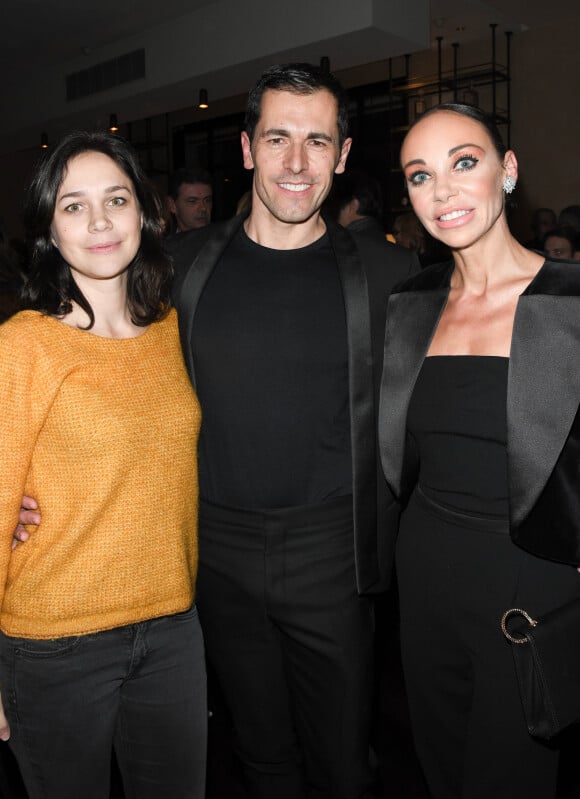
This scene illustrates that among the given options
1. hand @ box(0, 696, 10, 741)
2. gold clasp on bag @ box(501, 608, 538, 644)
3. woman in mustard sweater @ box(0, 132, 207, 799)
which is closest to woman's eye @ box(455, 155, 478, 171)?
woman in mustard sweater @ box(0, 132, 207, 799)

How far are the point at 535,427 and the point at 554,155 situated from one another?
7.92 metres

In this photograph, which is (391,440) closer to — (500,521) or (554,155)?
(500,521)

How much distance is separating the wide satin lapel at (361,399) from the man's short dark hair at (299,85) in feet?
1.58

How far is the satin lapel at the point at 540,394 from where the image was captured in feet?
5.34

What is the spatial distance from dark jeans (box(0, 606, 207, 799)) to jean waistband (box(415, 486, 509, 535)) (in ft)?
1.87

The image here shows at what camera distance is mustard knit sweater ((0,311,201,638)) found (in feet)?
4.96

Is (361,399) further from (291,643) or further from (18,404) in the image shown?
(18,404)

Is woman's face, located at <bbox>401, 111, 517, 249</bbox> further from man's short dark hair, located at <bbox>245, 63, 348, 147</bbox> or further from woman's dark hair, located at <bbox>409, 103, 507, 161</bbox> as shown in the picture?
man's short dark hair, located at <bbox>245, 63, 348, 147</bbox>

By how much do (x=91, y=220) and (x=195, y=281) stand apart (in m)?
0.38

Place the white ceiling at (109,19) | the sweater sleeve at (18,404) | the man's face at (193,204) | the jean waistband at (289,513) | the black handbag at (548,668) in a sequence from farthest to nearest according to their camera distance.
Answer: the white ceiling at (109,19), the man's face at (193,204), the jean waistband at (289,513), the black handbag at (548,668), the sweater sleeve at (18,404)

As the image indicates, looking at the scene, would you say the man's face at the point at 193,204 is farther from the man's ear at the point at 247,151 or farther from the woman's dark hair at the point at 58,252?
the woman's dark hair at the point at 58,252

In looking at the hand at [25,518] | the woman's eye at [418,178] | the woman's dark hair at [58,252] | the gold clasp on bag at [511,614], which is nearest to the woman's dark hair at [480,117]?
the woman's eye at [418,178]

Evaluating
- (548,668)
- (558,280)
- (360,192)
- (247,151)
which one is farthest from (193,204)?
(548,668)

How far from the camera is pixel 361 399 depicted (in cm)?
196
